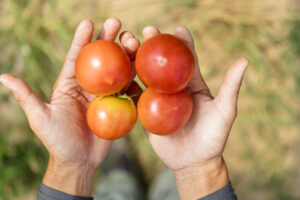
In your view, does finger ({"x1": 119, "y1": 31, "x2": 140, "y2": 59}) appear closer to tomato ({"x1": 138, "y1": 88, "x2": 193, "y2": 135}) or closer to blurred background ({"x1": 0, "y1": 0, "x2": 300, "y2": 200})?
tomato ({"x1": 138, "y1": 88, "x2": 193, "y2": 135})

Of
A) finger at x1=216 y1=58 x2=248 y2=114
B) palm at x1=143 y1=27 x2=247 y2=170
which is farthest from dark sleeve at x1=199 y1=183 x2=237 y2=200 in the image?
finger at x1=216 y1=58 x2=248 y2=114

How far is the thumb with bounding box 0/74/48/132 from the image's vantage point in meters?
0.86

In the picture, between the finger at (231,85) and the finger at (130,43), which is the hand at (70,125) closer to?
the finger at (130,43)

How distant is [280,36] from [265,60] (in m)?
0.21

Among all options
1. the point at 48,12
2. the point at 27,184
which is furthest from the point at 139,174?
the point at 48,12

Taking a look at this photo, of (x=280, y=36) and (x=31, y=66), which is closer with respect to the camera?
(x=31, y=66)

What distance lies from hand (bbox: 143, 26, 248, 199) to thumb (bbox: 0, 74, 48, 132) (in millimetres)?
408

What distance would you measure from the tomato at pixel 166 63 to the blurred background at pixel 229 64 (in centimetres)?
85

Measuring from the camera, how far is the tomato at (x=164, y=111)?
89cm

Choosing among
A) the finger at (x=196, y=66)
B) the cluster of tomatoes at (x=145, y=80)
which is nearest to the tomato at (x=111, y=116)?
the cluster of tomatoes at (x=145, y=80)

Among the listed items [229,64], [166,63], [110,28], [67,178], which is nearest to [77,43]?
[110,28]

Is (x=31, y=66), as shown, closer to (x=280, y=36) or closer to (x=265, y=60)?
(x=265, y=60)

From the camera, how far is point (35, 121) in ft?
2.95

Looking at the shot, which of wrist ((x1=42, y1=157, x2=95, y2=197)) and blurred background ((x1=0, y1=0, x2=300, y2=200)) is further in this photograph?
blurred background ((x1=0, y1=0, x2=300, y2=200))
